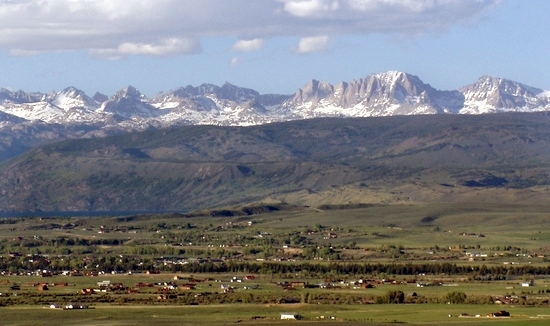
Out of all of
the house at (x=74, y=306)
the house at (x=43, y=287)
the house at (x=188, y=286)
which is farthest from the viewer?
the house at (x=188, y=286)

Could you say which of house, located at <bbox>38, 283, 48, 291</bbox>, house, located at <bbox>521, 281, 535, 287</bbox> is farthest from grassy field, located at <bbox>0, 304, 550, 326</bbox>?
house, located at <bbox>521, 281, 535, 287</bbox>

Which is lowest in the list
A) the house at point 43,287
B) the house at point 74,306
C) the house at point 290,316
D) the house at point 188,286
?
the house at point 188,286

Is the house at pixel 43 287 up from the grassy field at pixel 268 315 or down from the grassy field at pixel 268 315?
down

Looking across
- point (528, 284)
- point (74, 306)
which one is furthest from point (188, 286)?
point (528, 284)

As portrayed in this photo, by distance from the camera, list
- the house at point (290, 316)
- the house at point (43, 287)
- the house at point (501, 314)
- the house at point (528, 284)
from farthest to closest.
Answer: the house at point (528, 284), the house at point (43, 287), the house at point (501, 314), the house at point (290, 316)

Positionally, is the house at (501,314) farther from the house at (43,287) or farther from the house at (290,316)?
the house at (43,287)

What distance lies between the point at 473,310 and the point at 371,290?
74.1 ft

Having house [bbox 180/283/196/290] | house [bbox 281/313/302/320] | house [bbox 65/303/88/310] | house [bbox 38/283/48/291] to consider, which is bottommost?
house [bbox 180/283/196/290]

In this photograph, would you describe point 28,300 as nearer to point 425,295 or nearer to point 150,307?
point 150,307

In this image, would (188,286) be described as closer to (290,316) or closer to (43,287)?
(43,287)

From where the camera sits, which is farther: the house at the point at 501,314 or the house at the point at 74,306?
the house at the point at 74,306

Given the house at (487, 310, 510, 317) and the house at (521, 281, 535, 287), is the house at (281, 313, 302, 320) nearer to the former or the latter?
the house at (487, 310, 510, 317)

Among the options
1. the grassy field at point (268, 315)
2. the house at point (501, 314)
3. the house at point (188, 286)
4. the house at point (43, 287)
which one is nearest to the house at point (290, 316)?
the grassy field at point (268, 315)

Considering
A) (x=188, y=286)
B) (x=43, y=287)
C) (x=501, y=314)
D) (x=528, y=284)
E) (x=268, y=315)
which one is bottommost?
(x=528, y=284)
